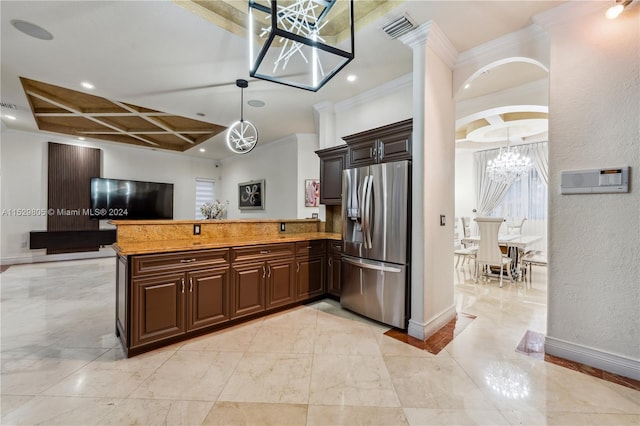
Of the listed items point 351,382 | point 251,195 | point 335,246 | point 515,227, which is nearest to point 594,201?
point 351,382

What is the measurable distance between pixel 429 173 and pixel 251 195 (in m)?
5.57

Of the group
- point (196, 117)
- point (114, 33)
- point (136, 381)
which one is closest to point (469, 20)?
point (114, 33)

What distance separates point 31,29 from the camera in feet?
8.68

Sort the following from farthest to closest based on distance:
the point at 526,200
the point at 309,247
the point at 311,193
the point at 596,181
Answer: the point at 526,200 < the point at 311,193 < the point at 309,247 < the point at 596,181

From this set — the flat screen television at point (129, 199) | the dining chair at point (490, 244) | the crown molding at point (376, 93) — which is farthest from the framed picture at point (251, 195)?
the dining chair at point (490, 244)

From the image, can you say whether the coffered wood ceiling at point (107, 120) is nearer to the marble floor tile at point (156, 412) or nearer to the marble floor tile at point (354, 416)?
the marble floor tile at point (156, 412)

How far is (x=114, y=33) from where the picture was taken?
8.87ft

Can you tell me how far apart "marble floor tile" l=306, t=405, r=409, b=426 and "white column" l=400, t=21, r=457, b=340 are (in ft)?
3.67

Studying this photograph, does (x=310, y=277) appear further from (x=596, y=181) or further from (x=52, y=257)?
(x=52, y=257)

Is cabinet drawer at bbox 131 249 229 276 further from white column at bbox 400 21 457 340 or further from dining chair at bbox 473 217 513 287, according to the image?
dining chair at bbox 473 217 513 287

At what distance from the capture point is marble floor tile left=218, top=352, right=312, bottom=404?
1.83 metres

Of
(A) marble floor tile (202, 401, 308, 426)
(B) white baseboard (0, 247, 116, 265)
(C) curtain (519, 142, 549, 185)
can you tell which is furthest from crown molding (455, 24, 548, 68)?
(B) white baseboard (0, 247, 116, 265)

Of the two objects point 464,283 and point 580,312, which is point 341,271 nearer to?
point 580,312

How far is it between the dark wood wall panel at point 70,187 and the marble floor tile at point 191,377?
20.7 feet
